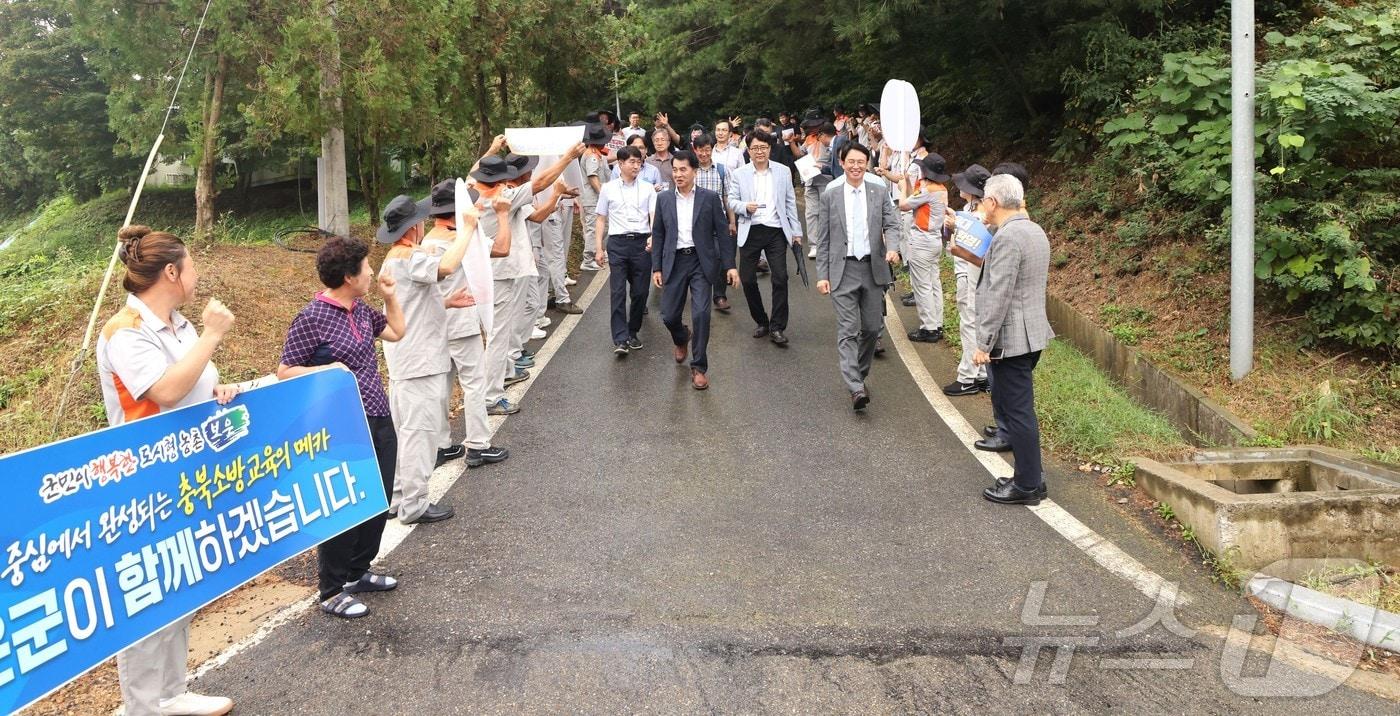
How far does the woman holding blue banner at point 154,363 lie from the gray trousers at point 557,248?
21.5 ft

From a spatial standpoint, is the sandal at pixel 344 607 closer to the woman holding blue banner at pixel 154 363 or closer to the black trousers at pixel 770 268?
the woman holding blue banner at pixel 154 363

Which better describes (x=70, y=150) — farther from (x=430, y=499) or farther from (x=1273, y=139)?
A: (x=1273, y=139)

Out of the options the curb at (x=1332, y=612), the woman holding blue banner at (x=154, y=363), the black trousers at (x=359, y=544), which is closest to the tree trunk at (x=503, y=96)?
the black trousers at (x=359, y=544)

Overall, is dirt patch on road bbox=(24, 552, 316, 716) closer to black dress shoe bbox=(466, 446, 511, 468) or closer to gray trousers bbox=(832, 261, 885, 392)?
black dress shoe bbox=(466, 446, 511, 468)

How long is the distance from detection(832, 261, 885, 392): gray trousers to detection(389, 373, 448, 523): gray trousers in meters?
3.29

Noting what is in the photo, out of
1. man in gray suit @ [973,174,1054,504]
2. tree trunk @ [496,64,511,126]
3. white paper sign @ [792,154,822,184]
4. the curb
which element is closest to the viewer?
the curb

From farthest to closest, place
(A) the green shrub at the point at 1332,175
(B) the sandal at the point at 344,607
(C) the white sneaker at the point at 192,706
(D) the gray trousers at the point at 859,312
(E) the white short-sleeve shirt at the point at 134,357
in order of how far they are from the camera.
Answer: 1. (D) the gray trousers at the point at 859,312
2. (A) the green shrub at the point at 1332,175
3. (B) the sandal at the point at 344,607
4. (C) the white sneaker at the point at 192,706
5. (E) the white short-sleeve shirt at the point at 134,357

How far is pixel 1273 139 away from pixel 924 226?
2.76 meters

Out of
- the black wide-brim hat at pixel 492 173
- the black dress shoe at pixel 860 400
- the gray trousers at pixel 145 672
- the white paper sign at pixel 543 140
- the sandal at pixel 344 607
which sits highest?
the white paper sign at pixel 543 140

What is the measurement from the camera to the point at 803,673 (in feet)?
12.1

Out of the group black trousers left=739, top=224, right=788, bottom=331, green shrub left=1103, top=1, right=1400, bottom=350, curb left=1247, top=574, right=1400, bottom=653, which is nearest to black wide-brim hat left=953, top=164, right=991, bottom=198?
green shrub left=1103, top=1, right=1400, bottom=350

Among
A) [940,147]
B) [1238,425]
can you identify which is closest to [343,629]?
[1238,425]

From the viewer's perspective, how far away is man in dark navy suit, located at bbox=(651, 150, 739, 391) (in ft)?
27.1

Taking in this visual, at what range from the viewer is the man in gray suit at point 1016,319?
5328 mm
